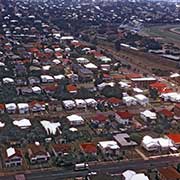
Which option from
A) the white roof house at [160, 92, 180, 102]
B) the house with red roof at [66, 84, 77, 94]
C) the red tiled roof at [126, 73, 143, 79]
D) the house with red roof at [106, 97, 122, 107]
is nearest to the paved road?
the house with red roof at [106, 97, 122, 107]

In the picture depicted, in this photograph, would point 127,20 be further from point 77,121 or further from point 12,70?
point 77,121

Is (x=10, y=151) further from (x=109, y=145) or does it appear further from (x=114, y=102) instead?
(x=114, y=102)

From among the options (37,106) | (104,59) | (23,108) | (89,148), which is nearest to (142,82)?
(104,59)

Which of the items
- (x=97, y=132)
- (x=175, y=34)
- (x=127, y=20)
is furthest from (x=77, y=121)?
(x=127, y=20)

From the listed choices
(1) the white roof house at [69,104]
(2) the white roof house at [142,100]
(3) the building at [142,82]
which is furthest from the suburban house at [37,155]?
(3) the building at [142,82]

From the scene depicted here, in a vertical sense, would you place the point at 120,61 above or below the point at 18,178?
below

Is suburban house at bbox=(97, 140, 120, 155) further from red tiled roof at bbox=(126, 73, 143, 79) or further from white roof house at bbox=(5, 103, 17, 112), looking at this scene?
red tiled roof at bbox=(126, 73, 143, 79)
